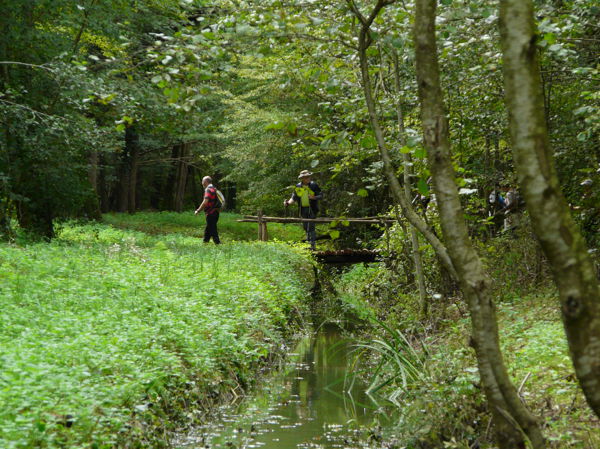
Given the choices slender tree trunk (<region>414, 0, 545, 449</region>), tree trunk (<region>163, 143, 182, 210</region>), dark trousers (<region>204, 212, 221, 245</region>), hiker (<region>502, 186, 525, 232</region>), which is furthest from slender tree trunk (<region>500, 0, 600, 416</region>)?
tree trunk (<region>163, 143, 182, 210</region>)

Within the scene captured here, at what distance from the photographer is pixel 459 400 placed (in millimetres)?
5457

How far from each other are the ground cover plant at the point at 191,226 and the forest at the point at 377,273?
12418mm

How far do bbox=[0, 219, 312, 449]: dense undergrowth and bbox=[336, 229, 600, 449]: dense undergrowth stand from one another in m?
1.65

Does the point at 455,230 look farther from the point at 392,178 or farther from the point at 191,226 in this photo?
the point at 191,226

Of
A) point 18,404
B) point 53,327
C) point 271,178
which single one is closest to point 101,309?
point 53,327

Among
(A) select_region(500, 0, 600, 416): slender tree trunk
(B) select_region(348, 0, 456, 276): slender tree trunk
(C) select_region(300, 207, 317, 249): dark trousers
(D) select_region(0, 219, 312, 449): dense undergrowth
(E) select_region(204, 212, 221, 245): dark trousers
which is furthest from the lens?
(E) select_region(204, 212, 221, 245): dark trousers

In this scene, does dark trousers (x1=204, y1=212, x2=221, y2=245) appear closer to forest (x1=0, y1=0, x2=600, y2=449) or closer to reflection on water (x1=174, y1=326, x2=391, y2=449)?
forest (x1=0, y1=0, x2=600, y2=449)

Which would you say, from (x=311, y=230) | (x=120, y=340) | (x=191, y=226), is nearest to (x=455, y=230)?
(x=120, y=340)

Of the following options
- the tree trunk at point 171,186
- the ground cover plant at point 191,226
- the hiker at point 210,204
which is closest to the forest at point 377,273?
the hiker at point 210,204

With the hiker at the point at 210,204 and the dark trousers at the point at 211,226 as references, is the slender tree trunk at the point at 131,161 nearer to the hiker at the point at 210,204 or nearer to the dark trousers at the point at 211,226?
the dark trousers at the point at 211,226

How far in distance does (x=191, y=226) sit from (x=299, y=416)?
26.0 metres

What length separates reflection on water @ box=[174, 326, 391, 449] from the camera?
236 inches

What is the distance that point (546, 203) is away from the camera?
10.4ft

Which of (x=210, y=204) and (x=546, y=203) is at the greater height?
(x=210, y=204)
